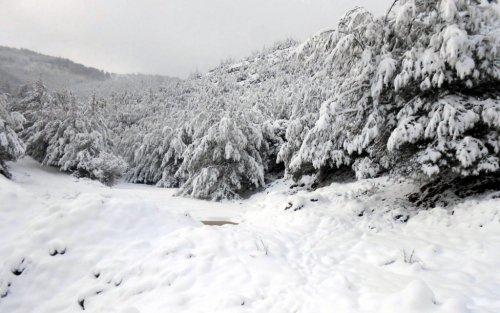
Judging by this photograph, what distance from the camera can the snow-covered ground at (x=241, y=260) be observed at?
4.72m

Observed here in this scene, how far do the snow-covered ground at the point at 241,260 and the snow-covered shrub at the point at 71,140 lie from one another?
66.1 ft

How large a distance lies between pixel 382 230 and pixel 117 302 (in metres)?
5.74

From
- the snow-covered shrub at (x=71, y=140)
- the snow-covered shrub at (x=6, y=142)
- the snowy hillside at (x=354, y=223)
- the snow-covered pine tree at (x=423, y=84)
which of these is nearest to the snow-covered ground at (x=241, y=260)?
the snowy hillside at (x=354, y=223)

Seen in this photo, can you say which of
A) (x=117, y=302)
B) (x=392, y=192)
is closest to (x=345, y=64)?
(x=392, y=192)

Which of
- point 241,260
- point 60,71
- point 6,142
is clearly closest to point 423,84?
point 241,260

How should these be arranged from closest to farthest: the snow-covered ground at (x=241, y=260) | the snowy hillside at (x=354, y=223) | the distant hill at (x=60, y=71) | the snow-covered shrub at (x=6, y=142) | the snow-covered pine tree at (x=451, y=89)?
Result: the snow-covered ground at (x=241, y=260)
the snowy hillside at (x=354, y=223)
the snow-covered pine tree at (x=451, y=89)
the snow-covered shrub at (x=6, y=142)
the distant hill at (x=60, y=71)

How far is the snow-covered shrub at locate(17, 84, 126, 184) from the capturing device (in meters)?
27.3

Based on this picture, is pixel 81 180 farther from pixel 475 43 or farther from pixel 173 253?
pixel 475 43

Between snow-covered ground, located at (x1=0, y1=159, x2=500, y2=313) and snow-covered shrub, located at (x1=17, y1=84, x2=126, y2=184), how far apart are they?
20.1 meters

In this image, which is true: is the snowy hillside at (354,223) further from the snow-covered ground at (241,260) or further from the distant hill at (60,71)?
the distant hill at (60,71)

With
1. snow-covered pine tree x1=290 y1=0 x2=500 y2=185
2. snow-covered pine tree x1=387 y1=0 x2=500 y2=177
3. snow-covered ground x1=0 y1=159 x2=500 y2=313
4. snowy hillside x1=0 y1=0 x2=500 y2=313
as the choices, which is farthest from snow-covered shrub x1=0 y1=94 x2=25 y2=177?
snow-covered pine tree x1=387 y1=0 x2=500 y2=177

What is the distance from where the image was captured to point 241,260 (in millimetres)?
6016

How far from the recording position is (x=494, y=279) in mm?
5062

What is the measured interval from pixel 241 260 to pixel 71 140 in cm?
2587
